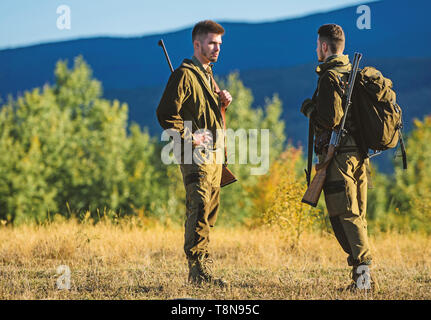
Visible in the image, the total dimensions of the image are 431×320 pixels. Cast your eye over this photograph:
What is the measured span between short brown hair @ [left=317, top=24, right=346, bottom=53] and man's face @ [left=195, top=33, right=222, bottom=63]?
100 cm

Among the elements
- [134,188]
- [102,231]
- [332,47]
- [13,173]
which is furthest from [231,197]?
[332,47]

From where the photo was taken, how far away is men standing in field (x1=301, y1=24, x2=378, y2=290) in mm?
4848

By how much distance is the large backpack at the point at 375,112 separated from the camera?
483 cm

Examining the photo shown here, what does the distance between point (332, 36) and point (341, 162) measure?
1166 millimetres

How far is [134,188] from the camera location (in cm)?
6003

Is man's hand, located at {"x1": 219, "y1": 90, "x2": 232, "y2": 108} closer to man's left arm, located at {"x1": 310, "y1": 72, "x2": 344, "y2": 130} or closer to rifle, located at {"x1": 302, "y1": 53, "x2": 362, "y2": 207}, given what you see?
man's left arm, located at {"x1": 310, "y1": 72, "x2": 344, "y2": 130}

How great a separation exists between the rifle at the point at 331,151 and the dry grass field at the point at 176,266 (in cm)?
90

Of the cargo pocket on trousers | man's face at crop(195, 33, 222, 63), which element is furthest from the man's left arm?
man's face at crop(195, 33, 222, 63)

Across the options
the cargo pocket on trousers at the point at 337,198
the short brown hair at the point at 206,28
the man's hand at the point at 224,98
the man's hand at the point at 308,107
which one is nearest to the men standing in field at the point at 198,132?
the short brown hair at the point at 206,28

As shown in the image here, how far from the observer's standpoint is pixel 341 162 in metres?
4.98
